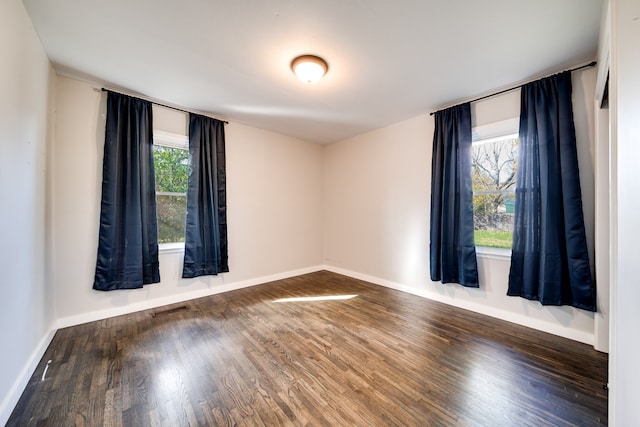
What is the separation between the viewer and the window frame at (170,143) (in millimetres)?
3199

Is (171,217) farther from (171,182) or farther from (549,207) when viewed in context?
(549,207)

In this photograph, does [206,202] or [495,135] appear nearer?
[495,135]

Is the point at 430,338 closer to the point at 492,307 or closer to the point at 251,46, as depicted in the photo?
the point at 492,307

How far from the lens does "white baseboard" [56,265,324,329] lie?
2612 millimetres

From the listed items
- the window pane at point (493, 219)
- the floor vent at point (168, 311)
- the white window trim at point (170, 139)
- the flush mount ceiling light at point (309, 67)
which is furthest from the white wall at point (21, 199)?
the window pane at point (493, 219)

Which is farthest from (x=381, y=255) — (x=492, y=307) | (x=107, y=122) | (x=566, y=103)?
(x=107, y=122)

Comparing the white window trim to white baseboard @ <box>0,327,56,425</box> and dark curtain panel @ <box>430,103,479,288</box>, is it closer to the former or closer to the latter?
white baseboard @ <box>0,327,56,425</box>

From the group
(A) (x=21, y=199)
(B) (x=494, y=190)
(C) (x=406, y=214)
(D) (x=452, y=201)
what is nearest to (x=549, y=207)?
(B) (x=494, y=190)

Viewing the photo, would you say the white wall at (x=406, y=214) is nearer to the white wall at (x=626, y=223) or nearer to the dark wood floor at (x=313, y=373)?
the dark wood floor at (x=313, y=373)

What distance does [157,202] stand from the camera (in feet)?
10.6

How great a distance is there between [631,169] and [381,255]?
132 inches

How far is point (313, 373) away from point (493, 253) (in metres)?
2.50

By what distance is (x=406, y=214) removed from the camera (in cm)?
377

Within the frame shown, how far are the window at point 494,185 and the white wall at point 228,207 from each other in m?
2.89
